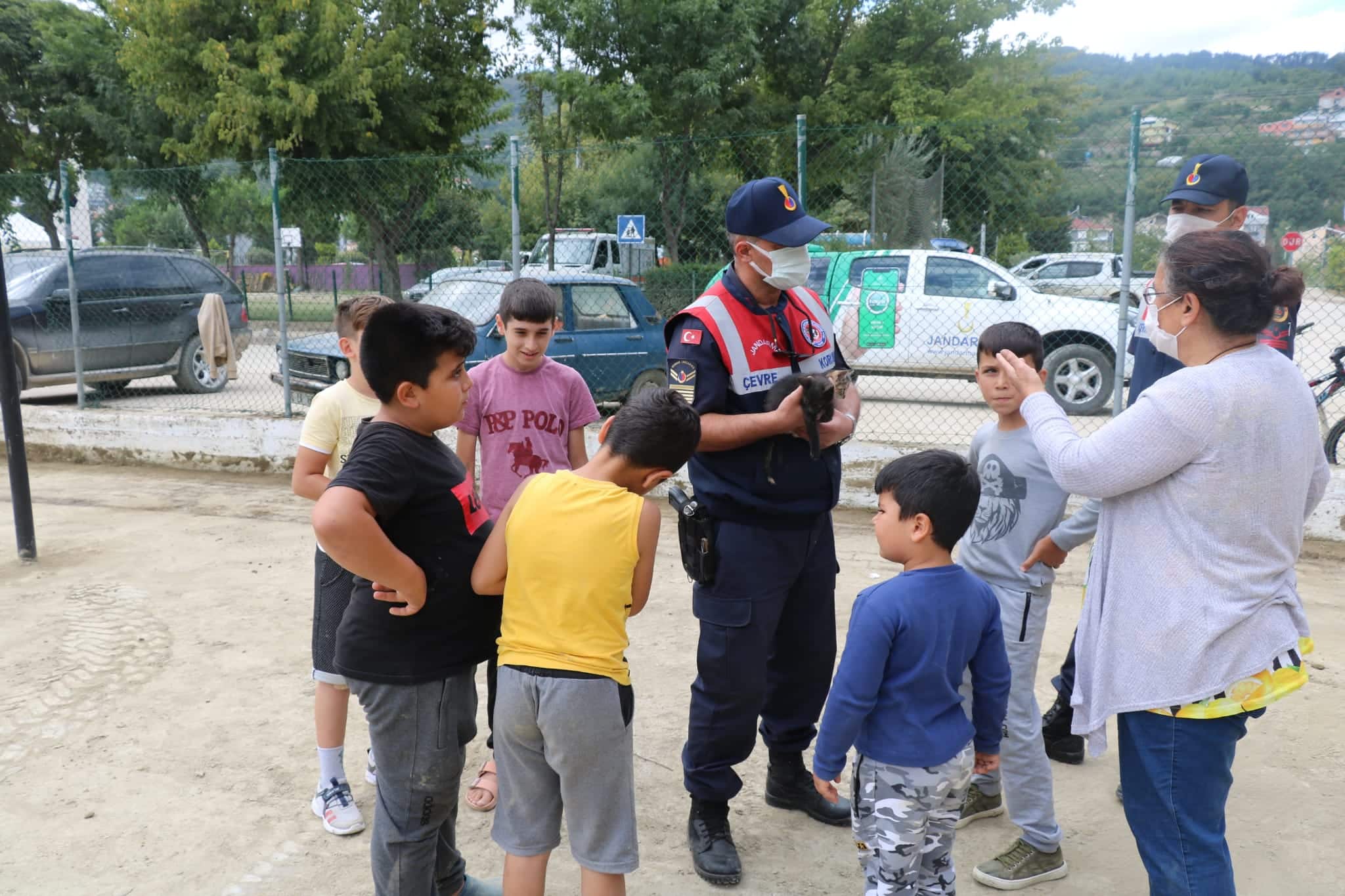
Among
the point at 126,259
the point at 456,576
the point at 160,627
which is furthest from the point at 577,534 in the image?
the point at 126,259

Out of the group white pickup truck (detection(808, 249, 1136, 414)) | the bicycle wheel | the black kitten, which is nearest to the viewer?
the black kitten

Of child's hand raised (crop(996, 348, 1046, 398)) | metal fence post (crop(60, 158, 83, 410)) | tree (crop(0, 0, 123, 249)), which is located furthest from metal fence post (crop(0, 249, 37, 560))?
tree (crop(0, 0, 123, 249))

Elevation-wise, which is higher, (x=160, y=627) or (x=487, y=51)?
(x=487, y=51)

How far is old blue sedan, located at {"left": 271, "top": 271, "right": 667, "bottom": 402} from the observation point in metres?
8.84

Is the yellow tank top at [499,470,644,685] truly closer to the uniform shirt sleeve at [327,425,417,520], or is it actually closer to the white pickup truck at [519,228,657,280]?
the uniform shirt sleeve at [327,425,417,520]

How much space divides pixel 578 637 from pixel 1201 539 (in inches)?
50.7

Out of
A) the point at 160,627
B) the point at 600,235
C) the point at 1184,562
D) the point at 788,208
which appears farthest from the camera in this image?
the point at 600,235

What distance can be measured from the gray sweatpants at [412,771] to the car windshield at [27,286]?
10097 millimetres

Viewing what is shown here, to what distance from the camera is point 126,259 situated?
10.8 m

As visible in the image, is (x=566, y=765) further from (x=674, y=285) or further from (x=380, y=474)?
(x=674, y=285)

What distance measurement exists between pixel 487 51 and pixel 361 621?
16.8 m

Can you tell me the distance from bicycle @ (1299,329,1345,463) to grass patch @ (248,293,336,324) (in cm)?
792

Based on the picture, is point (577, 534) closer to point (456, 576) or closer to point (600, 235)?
point (456, 576)

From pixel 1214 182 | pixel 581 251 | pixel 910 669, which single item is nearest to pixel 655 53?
pixel 581 251
